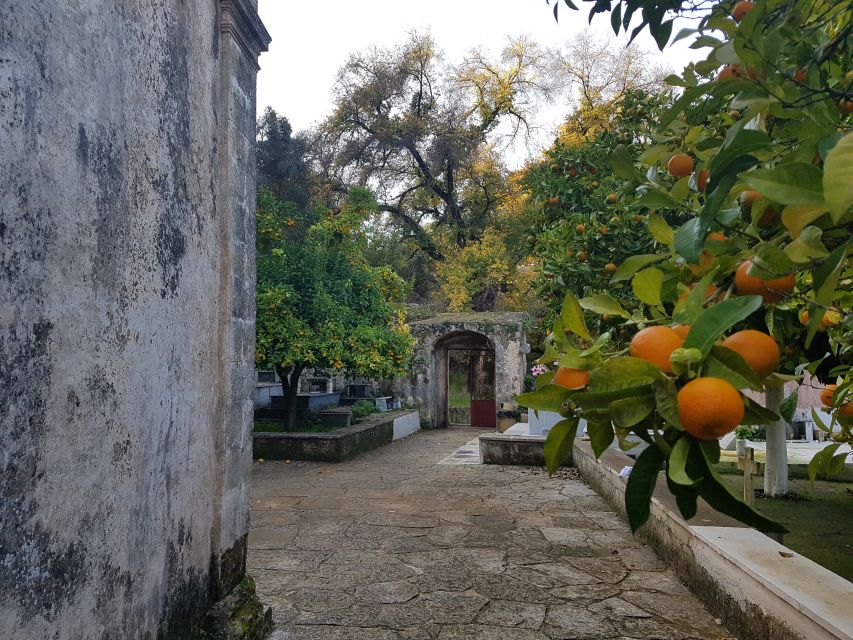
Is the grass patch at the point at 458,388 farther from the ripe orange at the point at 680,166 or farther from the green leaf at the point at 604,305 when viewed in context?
the green leaf at the point at 604,305

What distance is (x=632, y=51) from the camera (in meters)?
19.2

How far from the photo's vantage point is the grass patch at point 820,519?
422 centimetres

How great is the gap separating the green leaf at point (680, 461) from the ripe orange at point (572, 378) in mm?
169

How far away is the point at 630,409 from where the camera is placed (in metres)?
0.84

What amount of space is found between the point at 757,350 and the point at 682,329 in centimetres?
10

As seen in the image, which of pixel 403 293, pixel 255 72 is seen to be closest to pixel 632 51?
pixel 403 293

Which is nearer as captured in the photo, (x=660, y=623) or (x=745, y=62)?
(x=745, y=62)

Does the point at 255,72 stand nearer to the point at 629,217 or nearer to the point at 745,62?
the point at 629,217

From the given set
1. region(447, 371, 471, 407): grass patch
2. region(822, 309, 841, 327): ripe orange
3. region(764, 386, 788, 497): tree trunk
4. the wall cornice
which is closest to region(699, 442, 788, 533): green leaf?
region(822, 309, 841, 327): ripe orange

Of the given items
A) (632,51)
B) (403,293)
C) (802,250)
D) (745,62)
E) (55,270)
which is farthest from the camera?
(632,51)

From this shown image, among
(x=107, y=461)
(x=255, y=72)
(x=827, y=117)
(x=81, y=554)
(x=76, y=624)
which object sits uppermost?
(x=255, y=72)

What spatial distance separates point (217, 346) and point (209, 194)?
2.35 ft

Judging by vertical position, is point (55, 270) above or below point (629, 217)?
below

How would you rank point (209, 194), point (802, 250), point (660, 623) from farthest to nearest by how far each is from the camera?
point (660, 623), point (209, 194), point (802, 250)
